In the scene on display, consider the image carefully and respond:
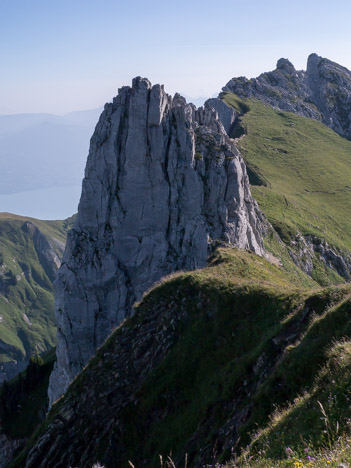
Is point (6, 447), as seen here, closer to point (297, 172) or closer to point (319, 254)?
point (319, 254)

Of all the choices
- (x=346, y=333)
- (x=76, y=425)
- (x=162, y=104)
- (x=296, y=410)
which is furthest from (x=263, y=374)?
(x=162, y=104)

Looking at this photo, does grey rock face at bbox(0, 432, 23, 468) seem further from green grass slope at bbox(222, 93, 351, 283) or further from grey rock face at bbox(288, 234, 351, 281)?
green grass slope at bbox(222, 93, 351, 283)

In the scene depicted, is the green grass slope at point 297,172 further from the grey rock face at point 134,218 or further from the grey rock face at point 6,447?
the grey rock face at point 6,447

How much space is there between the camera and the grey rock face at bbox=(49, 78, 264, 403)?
56094 mm

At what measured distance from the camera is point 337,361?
1117 cm

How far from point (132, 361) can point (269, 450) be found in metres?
15.2

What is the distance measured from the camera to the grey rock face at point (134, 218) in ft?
184

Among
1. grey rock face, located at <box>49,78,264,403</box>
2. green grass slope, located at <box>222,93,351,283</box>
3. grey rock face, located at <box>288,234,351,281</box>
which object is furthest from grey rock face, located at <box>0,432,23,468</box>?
green grass slope, located at <box>222,93,351,283</box>

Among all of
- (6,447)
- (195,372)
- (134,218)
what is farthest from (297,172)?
(195,372)

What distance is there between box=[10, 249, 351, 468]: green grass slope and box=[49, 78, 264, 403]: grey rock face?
96.8ft

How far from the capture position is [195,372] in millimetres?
21469

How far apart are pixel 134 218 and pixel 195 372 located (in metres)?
38.6

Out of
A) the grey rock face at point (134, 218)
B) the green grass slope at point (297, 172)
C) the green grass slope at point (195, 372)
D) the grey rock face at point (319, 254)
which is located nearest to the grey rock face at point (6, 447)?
the grey rock face at point (134, 218)

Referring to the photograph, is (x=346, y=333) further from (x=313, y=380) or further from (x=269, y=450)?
(x=269, y=450)
